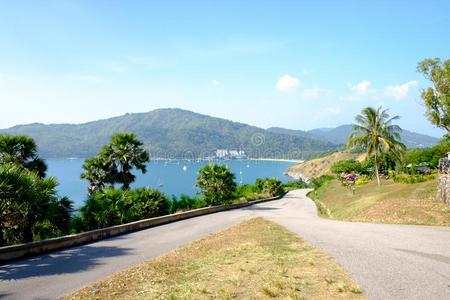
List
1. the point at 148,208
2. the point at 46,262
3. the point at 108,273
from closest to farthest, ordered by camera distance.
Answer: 1. the point at 108,273
2. the point at 46,262
3. the point at 148,208

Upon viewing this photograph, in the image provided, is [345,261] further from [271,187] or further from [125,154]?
[271,187]

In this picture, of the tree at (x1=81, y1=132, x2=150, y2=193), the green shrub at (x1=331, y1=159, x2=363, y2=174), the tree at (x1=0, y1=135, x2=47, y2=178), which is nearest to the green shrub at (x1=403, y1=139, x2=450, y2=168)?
the green shrub at (x1=331, y1=159, x2=363, y2=174)

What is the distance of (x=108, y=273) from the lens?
32.5 ft

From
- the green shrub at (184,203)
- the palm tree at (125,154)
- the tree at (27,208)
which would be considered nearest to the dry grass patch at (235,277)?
the tree at (27,208)

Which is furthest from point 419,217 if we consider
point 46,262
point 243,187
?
point 243,187

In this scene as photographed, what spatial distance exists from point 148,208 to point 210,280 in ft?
47.5

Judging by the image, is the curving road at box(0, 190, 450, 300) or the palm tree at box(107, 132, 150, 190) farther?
the palm tree at box(107, 132, 150, 190)

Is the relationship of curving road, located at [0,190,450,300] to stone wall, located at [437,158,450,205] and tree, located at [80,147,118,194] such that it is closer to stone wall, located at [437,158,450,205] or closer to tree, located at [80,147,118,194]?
stone wall, located at [437,158,450,205]

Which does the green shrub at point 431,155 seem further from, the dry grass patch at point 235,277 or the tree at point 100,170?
the dry grass patch at point 235,277

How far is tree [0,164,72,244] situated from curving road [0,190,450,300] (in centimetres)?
168

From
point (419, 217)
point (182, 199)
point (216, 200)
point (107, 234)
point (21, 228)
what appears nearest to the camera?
point (21, 228)

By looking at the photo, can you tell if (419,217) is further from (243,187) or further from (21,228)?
(243,187)

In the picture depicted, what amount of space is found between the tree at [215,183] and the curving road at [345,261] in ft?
53.1

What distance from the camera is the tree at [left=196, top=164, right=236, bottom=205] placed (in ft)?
107
